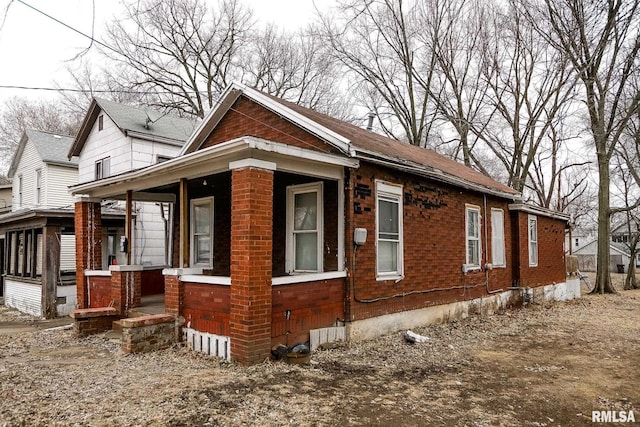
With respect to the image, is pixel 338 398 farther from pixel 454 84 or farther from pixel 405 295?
pixel 454 84

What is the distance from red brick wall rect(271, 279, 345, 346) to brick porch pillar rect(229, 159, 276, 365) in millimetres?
278

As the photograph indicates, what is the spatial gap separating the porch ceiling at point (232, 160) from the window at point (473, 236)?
4865 mm

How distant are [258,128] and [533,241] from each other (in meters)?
9.66

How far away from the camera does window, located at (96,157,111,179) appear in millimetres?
15578

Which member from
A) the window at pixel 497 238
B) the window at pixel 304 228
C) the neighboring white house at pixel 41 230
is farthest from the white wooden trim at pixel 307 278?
the neighboring white house at pixel 41 230

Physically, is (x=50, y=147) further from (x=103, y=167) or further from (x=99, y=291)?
(x=99, y=291)

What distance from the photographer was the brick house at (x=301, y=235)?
612cm

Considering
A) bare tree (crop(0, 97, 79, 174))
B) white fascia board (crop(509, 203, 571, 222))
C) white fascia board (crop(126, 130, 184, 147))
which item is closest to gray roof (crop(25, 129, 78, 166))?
white fascia board (crop(126, 130, 184, 147))

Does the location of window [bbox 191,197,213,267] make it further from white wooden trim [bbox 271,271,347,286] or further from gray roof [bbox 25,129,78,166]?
gray roof [bbox 25,129,78,166]

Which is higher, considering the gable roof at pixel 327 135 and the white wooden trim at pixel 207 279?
the gable roof at pixel 327 135

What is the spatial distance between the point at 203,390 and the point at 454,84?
889 inches

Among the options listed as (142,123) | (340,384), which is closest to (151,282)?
(142,123)

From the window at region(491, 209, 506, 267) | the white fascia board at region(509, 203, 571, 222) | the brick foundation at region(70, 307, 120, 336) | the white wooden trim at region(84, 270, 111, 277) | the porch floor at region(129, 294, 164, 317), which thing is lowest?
the brick foundation at region(70, 307, 120, 336)

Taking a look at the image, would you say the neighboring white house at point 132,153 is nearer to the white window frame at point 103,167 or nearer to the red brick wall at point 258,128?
the white window frame at point 103,167
